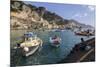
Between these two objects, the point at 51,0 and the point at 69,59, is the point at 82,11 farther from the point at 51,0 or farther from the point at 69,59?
the point at 69,59

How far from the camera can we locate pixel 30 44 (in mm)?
1911

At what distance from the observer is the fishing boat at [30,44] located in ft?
6.17

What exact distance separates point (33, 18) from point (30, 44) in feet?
0.86

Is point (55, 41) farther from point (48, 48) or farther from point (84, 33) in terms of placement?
point (84, 33)

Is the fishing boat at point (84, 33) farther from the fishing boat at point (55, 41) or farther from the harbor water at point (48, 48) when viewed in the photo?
the fishing boat at point (55, 41)

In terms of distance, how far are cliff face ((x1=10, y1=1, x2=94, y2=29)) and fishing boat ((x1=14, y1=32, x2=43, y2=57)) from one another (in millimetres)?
90

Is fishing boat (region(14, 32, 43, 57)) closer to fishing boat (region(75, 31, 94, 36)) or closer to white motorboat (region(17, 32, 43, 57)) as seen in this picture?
white motorboat (region(17, 32, 43, 57))

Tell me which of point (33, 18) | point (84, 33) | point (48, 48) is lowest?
point (48, 48)

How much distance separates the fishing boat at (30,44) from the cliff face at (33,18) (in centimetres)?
9

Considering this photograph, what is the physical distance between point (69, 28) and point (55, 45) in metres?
0.24

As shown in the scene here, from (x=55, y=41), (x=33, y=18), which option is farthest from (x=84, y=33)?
(x=33, y=18)
